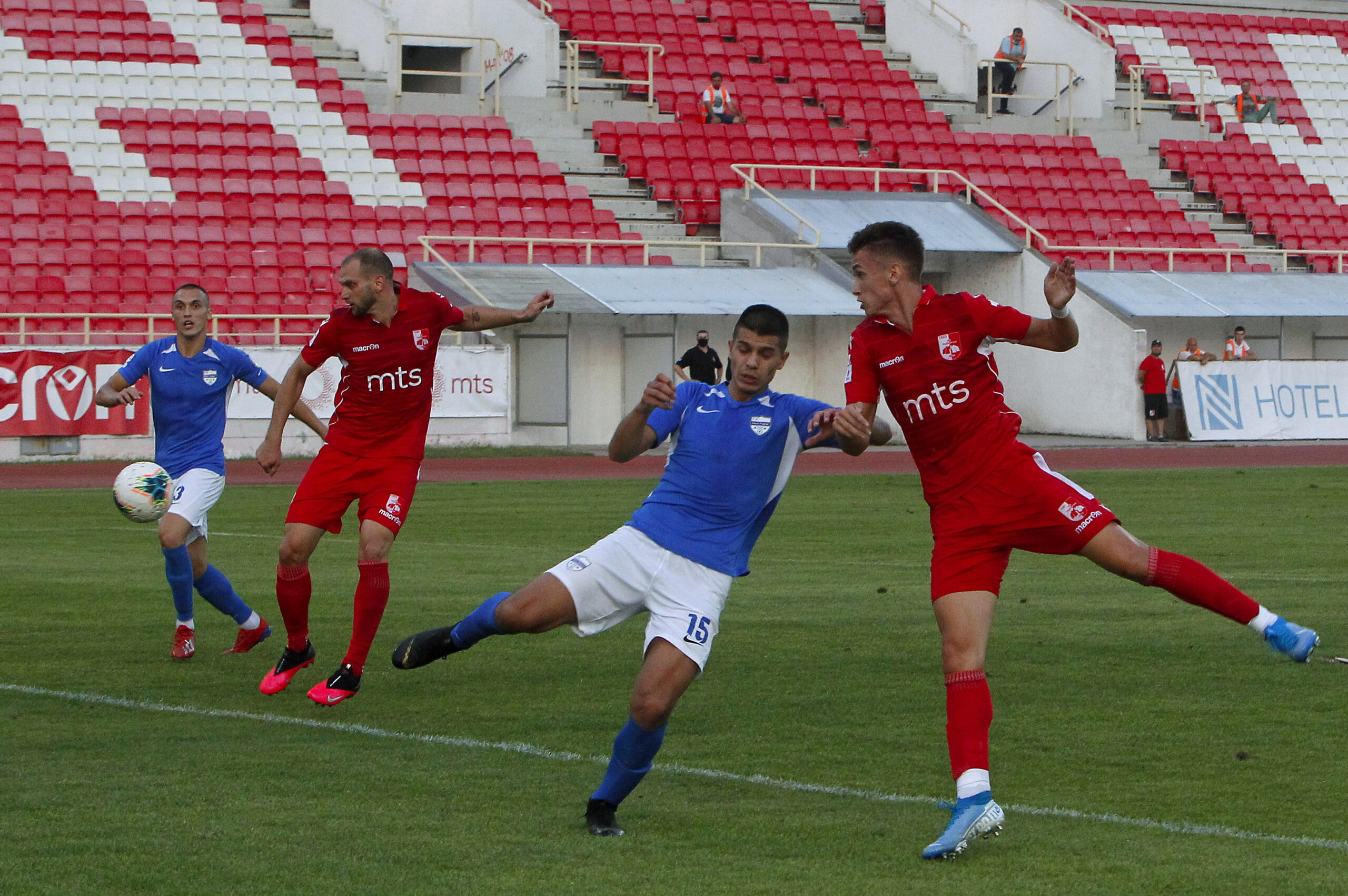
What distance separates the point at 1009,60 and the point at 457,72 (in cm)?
1293

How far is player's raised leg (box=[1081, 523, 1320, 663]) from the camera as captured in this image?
646cm

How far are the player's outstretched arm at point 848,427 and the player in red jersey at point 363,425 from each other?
280cm

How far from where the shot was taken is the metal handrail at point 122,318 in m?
25.6

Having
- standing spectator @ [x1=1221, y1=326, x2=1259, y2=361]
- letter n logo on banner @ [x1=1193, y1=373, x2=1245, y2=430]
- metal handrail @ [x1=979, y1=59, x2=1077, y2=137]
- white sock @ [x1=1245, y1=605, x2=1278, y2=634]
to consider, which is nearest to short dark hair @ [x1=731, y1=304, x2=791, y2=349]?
white sock @ [x1=1245, y1=605, x2=1278, y2=634]

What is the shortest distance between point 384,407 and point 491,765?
2.58 meters

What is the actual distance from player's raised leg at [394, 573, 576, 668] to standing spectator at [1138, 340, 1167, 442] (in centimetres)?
2593

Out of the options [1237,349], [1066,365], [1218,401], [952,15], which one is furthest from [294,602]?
[952,15]

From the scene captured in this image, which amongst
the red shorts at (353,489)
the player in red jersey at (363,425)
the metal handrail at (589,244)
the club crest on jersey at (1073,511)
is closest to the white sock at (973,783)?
the club crest on jersey at (1073,511)

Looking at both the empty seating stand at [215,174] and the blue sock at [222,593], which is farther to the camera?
the empty seating stand at [215,174]

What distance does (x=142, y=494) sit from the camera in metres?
9.50

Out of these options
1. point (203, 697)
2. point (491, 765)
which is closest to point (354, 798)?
point (491, 765)

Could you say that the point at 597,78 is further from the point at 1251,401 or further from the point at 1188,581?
the point at 1188,581

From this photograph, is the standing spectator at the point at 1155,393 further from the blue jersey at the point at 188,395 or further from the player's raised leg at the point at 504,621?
the player's raised leg at the point at 504,621

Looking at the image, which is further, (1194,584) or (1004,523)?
(1194,584)
